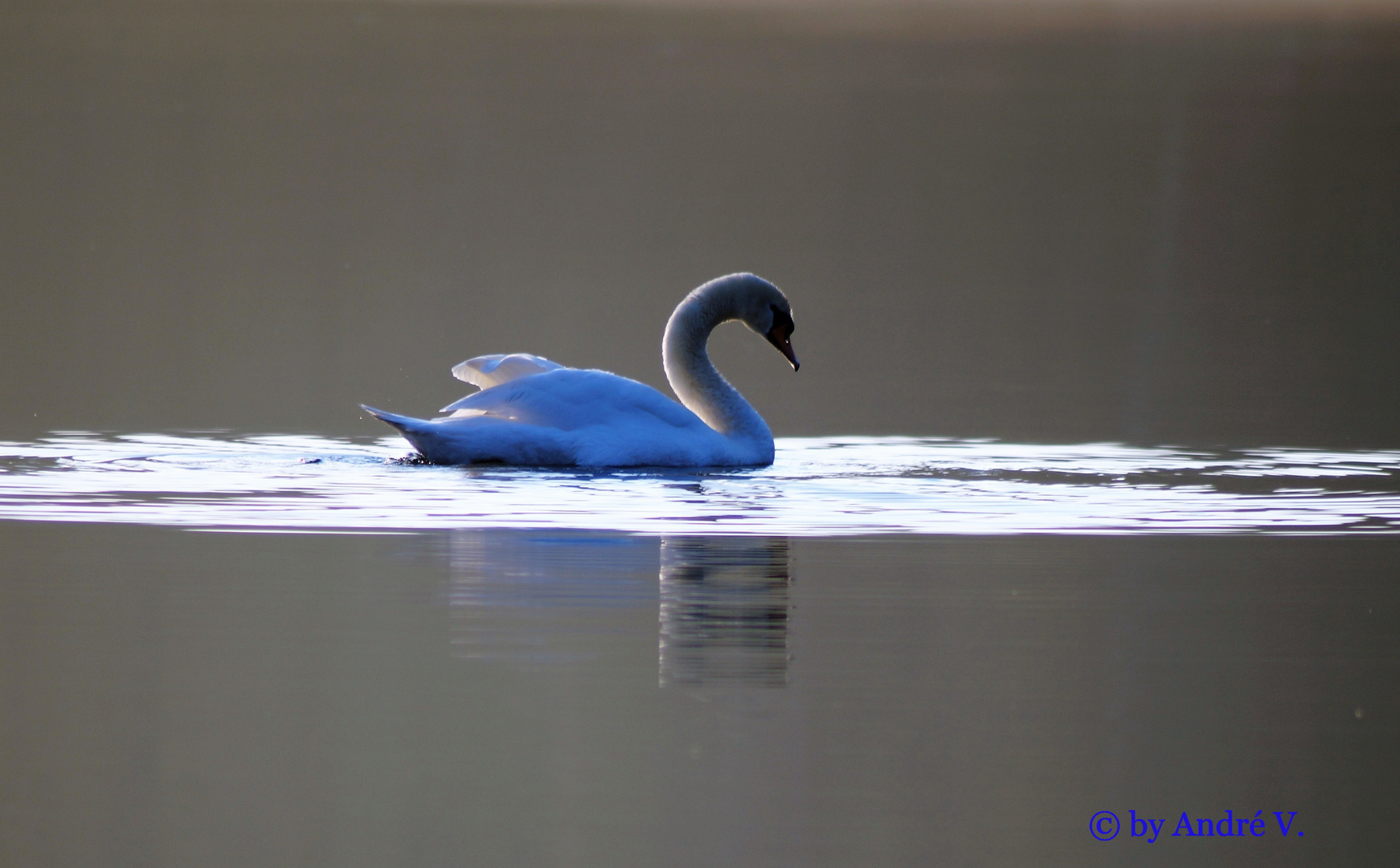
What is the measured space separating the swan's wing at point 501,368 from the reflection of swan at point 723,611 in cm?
261

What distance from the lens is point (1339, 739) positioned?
633 centimetres

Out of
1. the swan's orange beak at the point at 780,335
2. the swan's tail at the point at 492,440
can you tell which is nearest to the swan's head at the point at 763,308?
the swan's orange beak at the point at 780,335

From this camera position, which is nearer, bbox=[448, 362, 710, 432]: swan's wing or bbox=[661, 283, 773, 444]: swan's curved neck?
bbox=[448, 362, 710, 432]: swan's wing

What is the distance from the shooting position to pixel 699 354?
12.3 m

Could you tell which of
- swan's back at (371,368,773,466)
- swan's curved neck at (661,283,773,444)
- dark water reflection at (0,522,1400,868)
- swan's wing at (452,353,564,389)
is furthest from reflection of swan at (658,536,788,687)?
swan's curved neck at (661,283,773,444)

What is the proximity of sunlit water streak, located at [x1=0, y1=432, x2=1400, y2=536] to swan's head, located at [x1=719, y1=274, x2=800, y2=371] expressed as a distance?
0.62m

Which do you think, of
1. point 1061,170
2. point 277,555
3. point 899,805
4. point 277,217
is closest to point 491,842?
point 899,805

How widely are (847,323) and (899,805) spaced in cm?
1485

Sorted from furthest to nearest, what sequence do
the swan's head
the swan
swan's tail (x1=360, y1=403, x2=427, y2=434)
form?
the swan's head → the swan → swan's tail (x1=360, y1=403, x2=427, y2=434)

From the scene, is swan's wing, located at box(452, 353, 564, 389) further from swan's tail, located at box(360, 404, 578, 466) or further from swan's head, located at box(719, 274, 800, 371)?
swan's head, located at box(719, 274, 800, 371)

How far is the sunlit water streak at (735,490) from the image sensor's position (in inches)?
372

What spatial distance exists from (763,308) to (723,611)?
197 inches

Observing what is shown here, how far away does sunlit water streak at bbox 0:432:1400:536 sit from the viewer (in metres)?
9.45

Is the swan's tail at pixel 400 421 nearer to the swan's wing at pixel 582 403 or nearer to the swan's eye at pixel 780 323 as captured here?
the swan's wing at pixel 582 403
